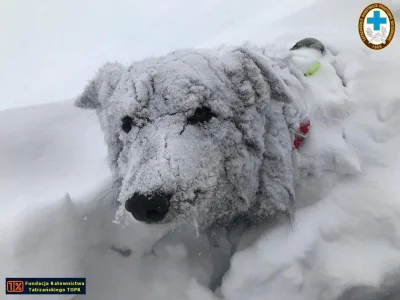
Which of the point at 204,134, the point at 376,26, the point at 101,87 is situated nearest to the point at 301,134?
the point at 204,134

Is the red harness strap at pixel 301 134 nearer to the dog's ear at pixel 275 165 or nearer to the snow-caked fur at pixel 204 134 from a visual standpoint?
the snow-caked fur at pixel 204 134

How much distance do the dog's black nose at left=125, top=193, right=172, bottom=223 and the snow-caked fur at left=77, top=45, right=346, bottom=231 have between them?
0.02 metres

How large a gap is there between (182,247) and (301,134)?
95cm

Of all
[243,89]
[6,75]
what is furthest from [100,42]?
[243,89]

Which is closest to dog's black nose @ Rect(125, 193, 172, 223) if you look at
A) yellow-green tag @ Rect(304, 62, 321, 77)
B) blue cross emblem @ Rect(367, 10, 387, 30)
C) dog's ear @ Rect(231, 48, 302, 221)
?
dog's ear @ Rect(231, 48, 302, 221)

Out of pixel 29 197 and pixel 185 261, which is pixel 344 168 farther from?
pixel 29 197

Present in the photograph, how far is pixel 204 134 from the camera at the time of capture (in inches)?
72.4

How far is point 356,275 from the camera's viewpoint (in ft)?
6.28

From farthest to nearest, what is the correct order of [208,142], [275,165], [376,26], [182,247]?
[376,26] → [182,247] → [275,165] → [208,142]

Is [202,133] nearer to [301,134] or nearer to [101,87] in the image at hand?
[101,87]

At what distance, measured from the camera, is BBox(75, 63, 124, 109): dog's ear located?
2.15 m

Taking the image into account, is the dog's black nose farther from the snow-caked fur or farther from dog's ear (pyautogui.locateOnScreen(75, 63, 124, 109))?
dog's ear (pyautogui.locateOnScreen(75, 63, 124, 109))

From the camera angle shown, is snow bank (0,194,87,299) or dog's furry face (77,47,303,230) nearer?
dog's furry face (77,47,303,230)

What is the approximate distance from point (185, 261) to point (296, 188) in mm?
755
